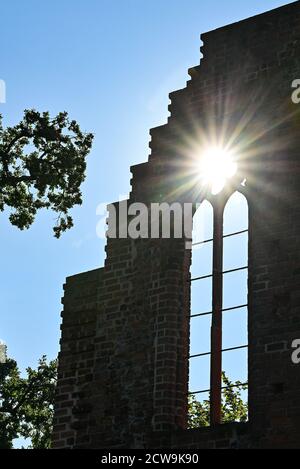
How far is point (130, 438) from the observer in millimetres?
12367

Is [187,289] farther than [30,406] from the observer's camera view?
No

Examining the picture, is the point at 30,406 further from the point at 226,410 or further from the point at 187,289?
the point at 187,289

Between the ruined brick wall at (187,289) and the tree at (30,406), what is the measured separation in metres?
13.0

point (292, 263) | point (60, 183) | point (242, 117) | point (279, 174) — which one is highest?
point (60, 183)

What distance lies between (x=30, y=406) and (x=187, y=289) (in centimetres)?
1476

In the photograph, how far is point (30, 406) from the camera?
27.1 meters

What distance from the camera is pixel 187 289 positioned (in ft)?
43.0

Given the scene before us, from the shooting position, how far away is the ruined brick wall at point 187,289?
1185cm

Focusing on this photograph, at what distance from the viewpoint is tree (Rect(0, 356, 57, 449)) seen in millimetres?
26625

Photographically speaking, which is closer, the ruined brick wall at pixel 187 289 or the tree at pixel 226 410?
the ruined brick wall at pixel 187 289

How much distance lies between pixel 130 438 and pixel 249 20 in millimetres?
5394

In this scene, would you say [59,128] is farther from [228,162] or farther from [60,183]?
[228,162]

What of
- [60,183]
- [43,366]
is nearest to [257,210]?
[60,183]

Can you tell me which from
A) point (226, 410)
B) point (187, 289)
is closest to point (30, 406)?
point (226, 410)
